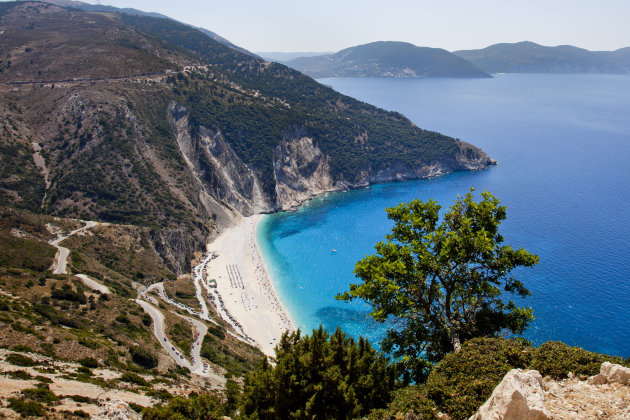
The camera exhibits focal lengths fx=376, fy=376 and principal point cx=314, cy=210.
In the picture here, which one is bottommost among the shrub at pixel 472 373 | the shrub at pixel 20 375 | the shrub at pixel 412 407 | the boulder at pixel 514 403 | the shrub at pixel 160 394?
the shrub at pixel 160 394

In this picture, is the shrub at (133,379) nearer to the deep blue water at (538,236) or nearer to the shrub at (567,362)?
the shrub at (567,362)

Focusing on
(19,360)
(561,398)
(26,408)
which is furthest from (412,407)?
(19,360)

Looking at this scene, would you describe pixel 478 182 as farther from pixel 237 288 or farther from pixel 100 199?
pixel 100 199

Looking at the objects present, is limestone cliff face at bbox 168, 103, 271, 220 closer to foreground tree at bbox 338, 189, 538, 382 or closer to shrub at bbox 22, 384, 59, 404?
shrub at bbox 22, 384, 59, 404

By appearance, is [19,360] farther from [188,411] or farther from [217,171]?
[217,171]

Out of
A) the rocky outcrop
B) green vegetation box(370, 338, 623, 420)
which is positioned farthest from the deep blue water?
green vegetation box(370, 338, 623, 420)

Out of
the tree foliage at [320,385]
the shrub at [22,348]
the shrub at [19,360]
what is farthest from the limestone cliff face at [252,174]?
the tree foliage at [320,385]
